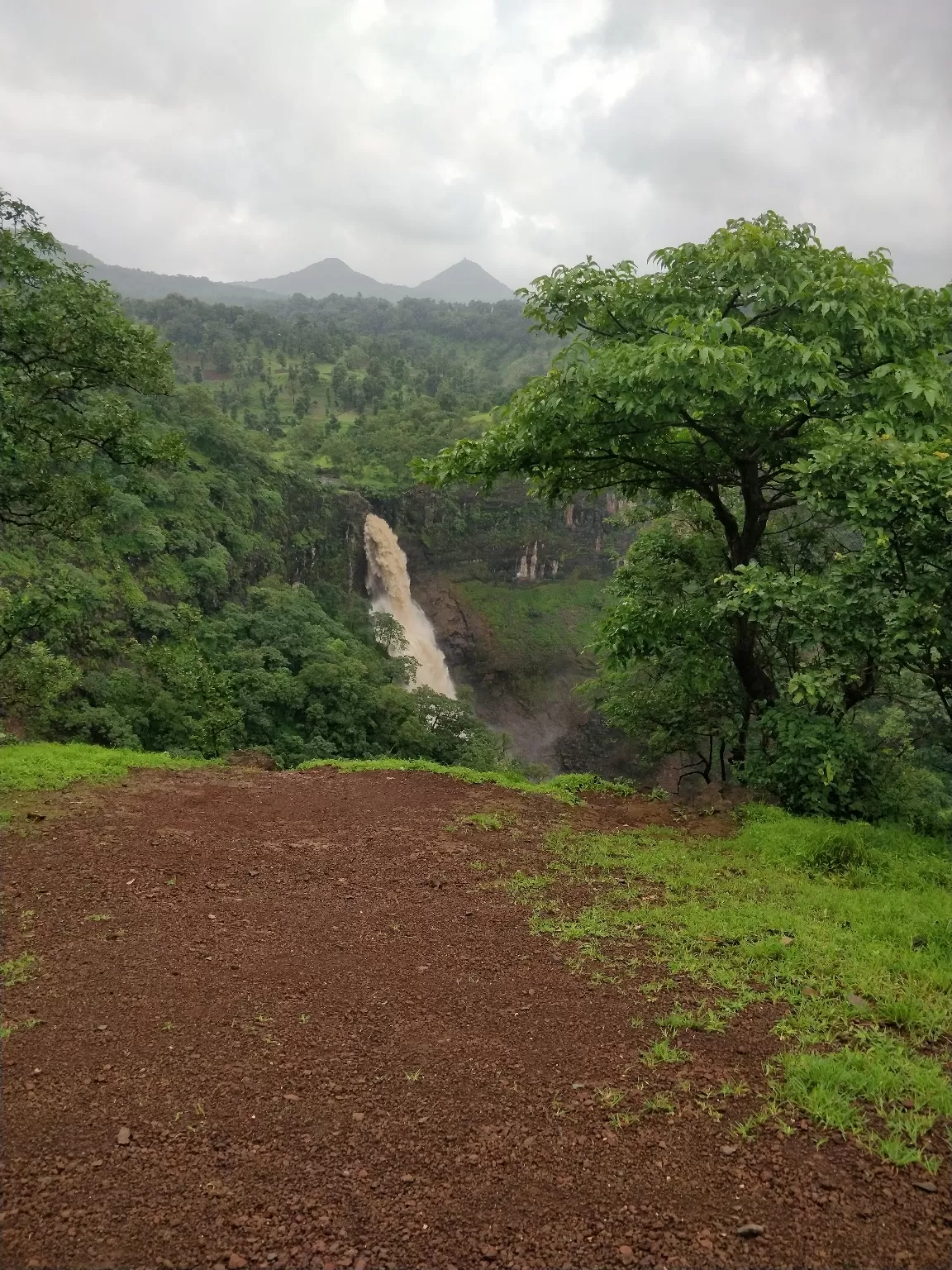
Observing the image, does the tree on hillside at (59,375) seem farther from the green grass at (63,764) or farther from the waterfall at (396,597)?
the waterfall at (396,597)

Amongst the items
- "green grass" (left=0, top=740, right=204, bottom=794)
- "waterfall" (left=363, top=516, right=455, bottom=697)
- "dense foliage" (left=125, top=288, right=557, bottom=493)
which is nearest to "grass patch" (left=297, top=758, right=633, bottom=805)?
"green grass" (left=0, top=740, right=204, bottom=794)

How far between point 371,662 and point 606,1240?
2754cm

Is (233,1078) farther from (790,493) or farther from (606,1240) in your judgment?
(790,493)

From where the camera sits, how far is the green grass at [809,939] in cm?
292

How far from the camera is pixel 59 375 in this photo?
7473 millimetres

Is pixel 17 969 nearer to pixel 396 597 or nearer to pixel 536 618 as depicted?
pixel 396 597

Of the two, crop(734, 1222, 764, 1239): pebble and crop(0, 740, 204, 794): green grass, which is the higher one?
crop(734, 1222, 764, 1239): pebble

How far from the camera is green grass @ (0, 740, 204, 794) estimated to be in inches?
267

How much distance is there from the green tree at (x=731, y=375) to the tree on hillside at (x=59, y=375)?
3397 millimetres

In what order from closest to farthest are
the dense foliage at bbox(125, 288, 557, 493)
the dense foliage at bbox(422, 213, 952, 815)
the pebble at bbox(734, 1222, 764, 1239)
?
the pebble at bbox(734, 1222, 764, 1239) < the dense foliage at bbox(422, 213, 952, 815) < the dense foliage at bbox(125, 288, 557, 493)

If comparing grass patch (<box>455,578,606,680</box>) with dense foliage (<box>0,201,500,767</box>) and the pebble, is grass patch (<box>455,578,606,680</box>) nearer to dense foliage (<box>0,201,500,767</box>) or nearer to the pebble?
dense foliage (<box>0,201,500,767</box>)

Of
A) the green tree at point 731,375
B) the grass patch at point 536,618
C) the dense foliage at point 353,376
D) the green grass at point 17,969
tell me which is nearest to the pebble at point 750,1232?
the green grass at point 17,969

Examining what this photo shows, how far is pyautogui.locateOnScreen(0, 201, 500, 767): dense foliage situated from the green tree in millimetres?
3744

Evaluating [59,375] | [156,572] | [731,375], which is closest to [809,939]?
[731,375]
